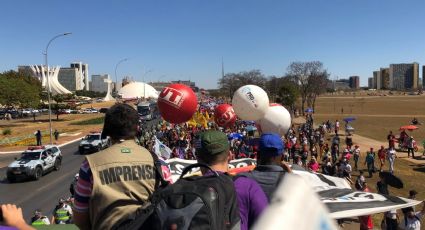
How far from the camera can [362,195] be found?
4.63 meters

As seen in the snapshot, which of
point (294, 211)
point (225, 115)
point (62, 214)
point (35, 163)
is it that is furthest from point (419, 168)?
point (294, 211)

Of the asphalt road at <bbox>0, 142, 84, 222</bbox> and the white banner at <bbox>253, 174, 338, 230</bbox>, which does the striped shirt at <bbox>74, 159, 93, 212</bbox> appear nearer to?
the white banner at <bbox>253, 174, 338, 230</bbox>

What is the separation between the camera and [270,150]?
3385 millimetres

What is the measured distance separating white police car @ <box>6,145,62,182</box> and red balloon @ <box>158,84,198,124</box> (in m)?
14.6

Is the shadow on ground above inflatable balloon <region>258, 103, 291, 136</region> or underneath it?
underneath

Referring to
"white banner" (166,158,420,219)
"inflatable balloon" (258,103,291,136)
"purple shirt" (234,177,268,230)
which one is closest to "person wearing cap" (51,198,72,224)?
"inflatable balloon" (258,103,291,136)

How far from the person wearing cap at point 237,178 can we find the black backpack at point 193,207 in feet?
1.10

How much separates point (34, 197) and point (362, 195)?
1586cm

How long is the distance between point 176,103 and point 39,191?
1279 centimetres

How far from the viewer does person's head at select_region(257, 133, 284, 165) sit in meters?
3.38

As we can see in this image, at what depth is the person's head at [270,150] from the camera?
338 centimetres

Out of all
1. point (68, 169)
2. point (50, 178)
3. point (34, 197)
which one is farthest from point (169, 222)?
point (68, 169)

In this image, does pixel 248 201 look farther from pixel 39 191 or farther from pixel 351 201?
pixel 39 191

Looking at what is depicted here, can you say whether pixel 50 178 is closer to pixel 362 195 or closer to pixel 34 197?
pixel 34 197
